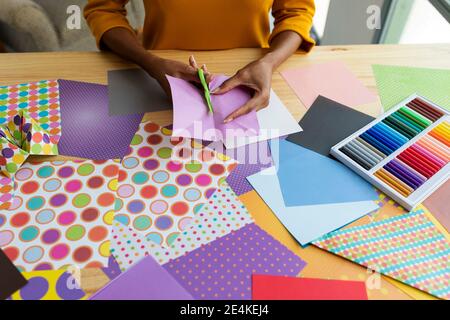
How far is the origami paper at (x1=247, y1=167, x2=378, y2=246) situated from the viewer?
63 cm

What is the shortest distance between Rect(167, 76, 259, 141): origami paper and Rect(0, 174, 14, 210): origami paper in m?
0.29

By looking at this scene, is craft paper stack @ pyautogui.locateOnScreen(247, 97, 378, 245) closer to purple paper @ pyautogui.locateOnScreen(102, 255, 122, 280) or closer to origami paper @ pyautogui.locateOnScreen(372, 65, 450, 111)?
origami paper @ pyautogui.locateOnScreen(372, 65, 450, 111)

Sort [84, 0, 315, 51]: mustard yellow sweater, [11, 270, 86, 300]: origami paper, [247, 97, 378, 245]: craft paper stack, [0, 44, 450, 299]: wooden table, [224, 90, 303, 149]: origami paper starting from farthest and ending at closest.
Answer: [84, 0, 315, 51]: mustard yellow sweater
[0, 44, 450, 299]: wooden table
[224, 90, 303, 149]: origami paper
[247, 97, 378, 245]: craft paper stack
[11, 270, 86, 300]: origami paper

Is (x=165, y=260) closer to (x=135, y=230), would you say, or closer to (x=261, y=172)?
(x=135, y=230)

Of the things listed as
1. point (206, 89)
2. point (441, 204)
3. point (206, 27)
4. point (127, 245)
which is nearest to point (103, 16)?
point (206, 27)

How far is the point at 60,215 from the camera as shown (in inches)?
24.7

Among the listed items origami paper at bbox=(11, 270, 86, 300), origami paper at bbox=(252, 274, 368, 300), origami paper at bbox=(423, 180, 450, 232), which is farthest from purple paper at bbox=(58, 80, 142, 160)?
origami paper at bbox=(423, 180, 450, 232)

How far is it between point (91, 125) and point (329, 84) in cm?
53

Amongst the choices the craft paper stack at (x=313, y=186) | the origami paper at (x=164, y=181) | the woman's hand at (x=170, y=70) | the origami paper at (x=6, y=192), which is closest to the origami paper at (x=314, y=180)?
the craft paper stack at (x=313, y=186)

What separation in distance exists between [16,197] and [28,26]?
3.64 ft

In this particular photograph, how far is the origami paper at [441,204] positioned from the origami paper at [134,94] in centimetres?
53

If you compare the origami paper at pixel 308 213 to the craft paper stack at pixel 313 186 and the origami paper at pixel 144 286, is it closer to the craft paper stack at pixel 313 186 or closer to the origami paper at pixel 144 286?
the craft paper stack at pixel 313 186

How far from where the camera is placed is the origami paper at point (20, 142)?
0.68 metres
